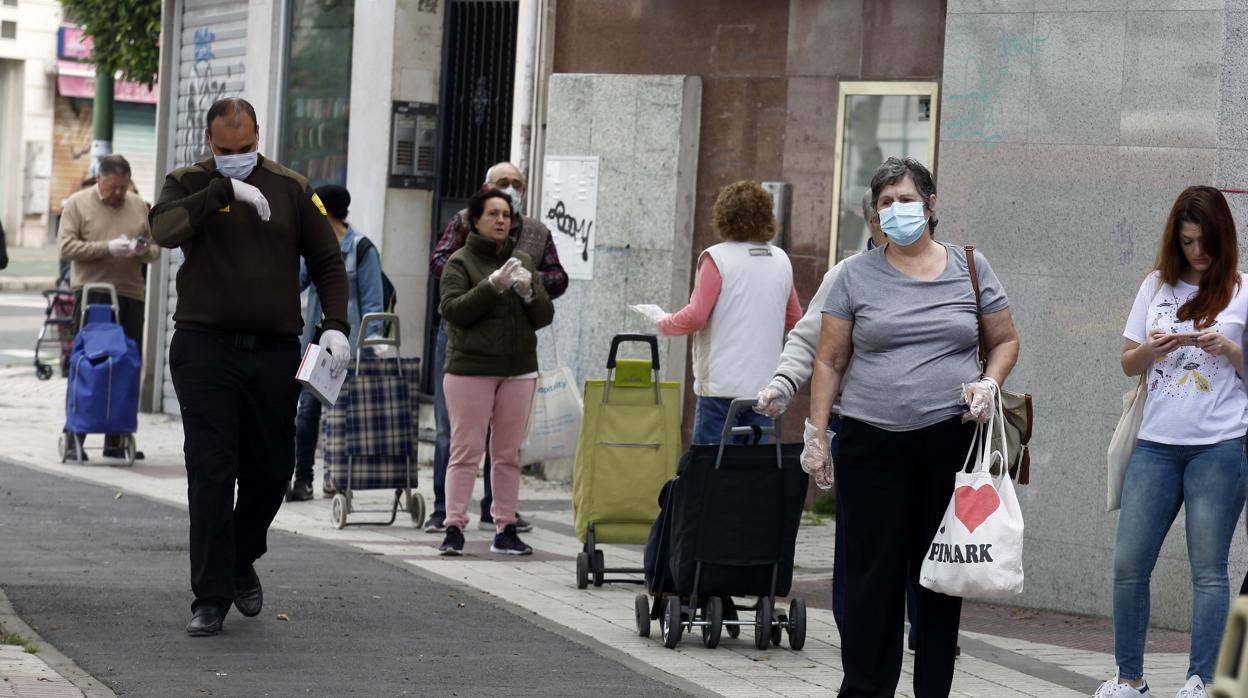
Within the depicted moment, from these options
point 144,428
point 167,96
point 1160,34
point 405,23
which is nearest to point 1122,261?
point 1160,34

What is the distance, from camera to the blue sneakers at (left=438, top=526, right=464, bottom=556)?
9.95 m

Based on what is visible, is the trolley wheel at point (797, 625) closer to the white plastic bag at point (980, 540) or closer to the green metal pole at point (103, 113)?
the white plastic bag at point (980, 540)

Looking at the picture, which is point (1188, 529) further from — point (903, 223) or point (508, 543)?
point (508, 543)

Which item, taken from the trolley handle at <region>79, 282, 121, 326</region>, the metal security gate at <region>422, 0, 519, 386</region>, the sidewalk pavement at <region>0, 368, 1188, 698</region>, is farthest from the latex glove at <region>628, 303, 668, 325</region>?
the metal security gate at <region>422, 0, 519, 386</region>

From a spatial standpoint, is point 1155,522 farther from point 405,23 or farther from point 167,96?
point 167,96

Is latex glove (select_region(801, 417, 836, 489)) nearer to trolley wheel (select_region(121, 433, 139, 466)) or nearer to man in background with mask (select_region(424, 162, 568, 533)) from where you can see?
man in background with mask (select_region(424, 162, 568, 533))

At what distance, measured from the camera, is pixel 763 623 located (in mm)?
7727

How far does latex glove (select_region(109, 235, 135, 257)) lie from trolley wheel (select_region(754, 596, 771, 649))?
7.78m

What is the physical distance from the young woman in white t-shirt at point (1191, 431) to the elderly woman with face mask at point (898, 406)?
120cm

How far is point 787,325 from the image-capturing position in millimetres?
9609

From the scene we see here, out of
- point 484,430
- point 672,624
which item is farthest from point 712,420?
point 672,624

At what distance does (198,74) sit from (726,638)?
1123 centimetres

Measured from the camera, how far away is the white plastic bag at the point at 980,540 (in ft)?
18.5

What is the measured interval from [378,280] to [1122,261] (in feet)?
15.3
